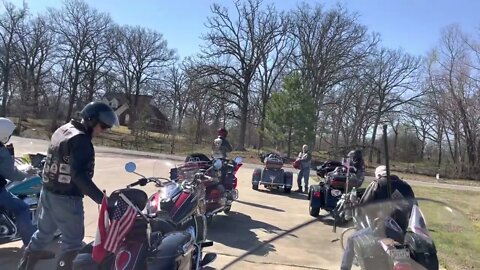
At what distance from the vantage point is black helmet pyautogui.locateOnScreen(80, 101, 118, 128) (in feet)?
13.9

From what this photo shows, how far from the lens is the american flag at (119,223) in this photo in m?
3.10

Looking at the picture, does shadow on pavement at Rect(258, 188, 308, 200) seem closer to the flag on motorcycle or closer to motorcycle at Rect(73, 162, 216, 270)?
motorcycle at Rect(73, 162, 216, 270)

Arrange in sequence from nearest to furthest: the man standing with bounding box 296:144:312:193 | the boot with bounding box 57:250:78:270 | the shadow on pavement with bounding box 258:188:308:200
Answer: the boot with bounding box 57:250:78:270, the shadow on pavement with bounding box 258:188:308:200, the man standing with bounding box 296:144:312:193

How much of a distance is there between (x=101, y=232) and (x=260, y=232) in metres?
5.39

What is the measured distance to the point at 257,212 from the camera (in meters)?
10.5

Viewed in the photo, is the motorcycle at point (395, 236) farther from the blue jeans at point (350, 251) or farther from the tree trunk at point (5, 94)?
the tree trunk at point (5, 94)

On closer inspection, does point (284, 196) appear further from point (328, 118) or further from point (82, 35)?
point (82, 35)

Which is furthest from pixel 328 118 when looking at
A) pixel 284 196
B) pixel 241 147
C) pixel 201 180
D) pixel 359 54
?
pixel 201 180

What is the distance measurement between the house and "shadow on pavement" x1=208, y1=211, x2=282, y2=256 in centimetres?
3141

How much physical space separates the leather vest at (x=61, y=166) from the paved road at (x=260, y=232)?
1.53 metres

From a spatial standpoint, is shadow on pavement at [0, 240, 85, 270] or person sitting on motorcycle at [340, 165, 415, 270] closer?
person sitting on motorcycle at [340, 165, 415, 270]

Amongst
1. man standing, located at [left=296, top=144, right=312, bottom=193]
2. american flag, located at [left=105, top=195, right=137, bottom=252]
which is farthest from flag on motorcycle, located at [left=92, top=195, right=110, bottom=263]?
man standing, located at [left=296, top=144, right=312, bottom=193]

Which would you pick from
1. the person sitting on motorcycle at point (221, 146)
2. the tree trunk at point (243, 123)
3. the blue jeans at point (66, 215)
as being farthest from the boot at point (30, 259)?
the tree trunk at point (243, 123)

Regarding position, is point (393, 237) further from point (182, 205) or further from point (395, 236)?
point (182, 205)
